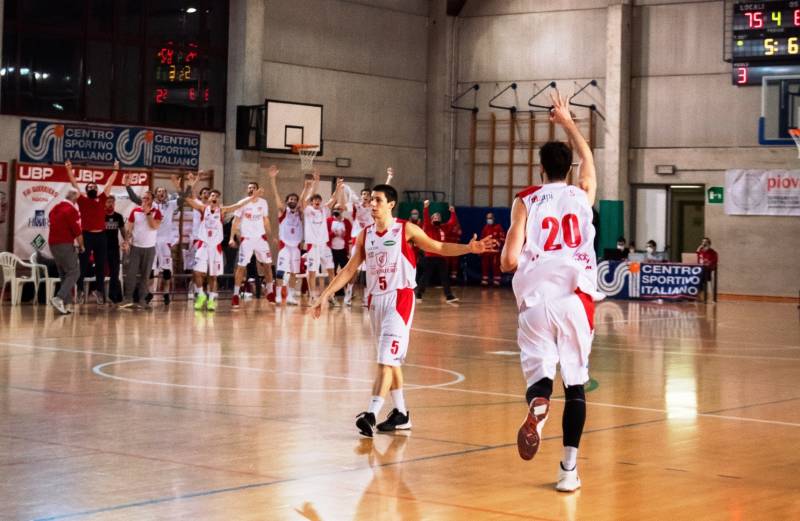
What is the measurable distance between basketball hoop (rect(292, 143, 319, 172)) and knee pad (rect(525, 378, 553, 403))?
80.4 feet

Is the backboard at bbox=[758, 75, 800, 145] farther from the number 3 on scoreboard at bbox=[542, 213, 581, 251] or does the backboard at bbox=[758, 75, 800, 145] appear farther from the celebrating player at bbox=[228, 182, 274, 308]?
the number 3 on scoreboard at bbox=[542, 213, 581, 251]

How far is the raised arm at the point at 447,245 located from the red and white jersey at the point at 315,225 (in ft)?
49.7

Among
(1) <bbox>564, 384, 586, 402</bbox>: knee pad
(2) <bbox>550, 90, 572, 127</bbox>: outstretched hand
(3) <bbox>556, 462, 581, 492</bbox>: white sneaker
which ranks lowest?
(3) <bbox>556, 462, 581, 492</bbox>: white sneaker

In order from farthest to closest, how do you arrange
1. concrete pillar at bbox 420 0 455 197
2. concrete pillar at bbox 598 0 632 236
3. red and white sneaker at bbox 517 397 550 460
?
concrete pillar at bbox 420 0 455 197 < concrete pillar at bbox 598 0 632 236 < red and white sneaker at bbox 517 397 550 460

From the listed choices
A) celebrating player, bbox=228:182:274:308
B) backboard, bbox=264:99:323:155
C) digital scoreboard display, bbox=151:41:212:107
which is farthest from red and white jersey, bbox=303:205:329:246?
digital scoreboard display, bbox=151:41:212:107

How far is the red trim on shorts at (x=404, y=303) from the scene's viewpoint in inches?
382

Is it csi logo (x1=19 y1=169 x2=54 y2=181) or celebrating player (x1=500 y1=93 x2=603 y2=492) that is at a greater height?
csi logo (x1=19 y1=169 x2=54 y2=181)

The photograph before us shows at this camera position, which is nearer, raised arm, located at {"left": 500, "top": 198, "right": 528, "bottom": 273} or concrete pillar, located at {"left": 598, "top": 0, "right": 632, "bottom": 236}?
raised arm, located at {"left": 500, "top": 198, "right": 528, "bottom": 273}

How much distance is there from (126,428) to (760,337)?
13.2 m

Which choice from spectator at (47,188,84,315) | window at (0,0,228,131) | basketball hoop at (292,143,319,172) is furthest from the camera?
basketball hoop at (292,143,319,172)

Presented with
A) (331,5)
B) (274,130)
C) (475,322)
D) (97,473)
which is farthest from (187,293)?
(97,473)

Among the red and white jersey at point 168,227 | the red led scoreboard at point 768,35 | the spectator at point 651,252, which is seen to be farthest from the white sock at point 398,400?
the spectator at point 651,252

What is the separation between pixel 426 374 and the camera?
535 inches

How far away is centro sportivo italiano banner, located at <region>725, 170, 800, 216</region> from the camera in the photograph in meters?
32.3
